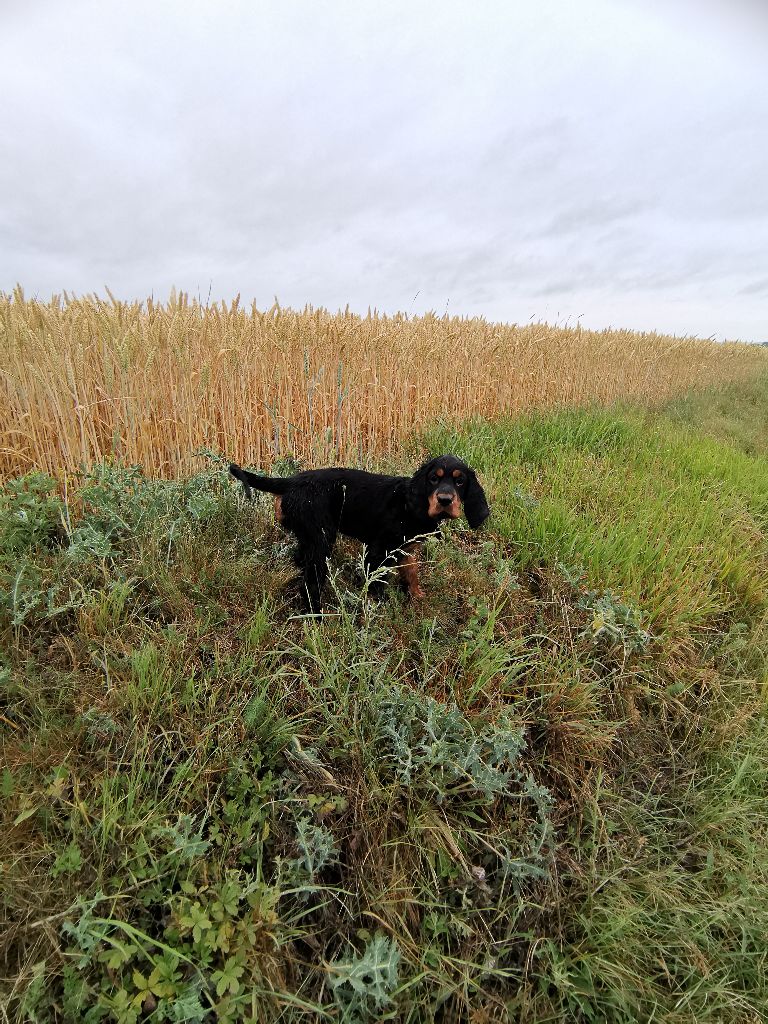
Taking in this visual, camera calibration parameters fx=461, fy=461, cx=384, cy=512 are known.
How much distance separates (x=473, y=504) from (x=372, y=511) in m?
0.61

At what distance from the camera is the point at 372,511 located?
2814 mm

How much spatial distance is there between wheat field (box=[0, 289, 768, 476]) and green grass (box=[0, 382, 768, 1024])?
669mm

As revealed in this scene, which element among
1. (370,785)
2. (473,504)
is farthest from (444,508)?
(370,785)

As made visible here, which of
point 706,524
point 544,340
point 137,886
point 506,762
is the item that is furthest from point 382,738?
point 544,340

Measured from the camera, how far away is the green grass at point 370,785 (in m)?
1.33

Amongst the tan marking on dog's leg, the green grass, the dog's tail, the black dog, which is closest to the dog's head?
the black dog

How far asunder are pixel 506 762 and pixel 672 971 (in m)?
0.79

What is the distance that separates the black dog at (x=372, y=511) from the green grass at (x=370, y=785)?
0.22 metres

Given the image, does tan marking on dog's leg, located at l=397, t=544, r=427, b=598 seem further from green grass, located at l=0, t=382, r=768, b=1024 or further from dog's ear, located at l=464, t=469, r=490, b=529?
dog's ear, located at l=464, t=469, r=490, b=529

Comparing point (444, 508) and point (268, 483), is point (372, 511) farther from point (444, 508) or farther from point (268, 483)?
point (268, 483)

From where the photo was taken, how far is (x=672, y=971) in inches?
62.0

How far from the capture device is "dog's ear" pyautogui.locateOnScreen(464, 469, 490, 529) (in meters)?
2.75

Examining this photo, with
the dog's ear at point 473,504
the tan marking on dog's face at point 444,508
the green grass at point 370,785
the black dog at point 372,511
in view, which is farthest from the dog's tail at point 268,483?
the dog's ear at point 473,504

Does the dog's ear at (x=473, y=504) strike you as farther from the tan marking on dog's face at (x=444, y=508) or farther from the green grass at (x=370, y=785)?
the green grass at (x=370, y=785)
